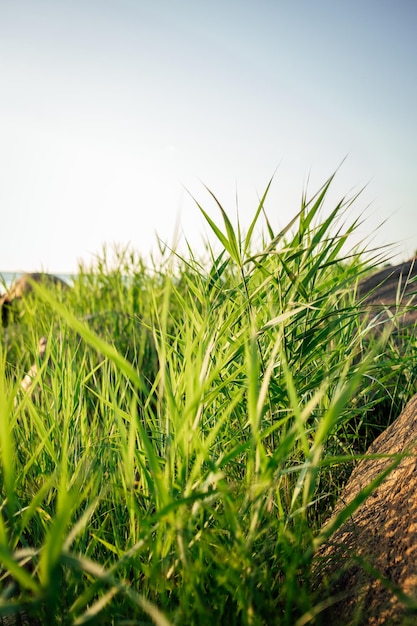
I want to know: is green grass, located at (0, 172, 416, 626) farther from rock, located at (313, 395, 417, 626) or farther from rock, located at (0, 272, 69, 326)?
rock, located at (0, 272, 69, 326)

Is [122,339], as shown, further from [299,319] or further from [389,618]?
[389,618]

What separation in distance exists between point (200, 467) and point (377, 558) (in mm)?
261

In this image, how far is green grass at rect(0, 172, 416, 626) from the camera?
0.47 meters

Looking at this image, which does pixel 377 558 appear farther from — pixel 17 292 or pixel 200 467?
pixel 17 292

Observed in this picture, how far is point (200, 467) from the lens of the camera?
0.58 m

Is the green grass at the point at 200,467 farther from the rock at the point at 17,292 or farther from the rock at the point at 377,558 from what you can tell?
the rock at the point at 17,292

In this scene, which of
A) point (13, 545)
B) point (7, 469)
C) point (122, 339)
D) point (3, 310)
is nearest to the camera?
point (7, 469)

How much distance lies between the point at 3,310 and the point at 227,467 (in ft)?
13.3

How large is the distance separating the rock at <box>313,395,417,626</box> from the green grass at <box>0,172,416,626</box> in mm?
40

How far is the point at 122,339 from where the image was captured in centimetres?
257

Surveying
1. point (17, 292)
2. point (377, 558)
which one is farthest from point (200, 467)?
point (17, 292)

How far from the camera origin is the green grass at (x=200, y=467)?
473mm

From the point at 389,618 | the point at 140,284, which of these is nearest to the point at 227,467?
the point at 389,618

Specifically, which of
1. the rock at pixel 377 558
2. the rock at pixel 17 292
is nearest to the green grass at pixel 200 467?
the rock at pixel 377 558
